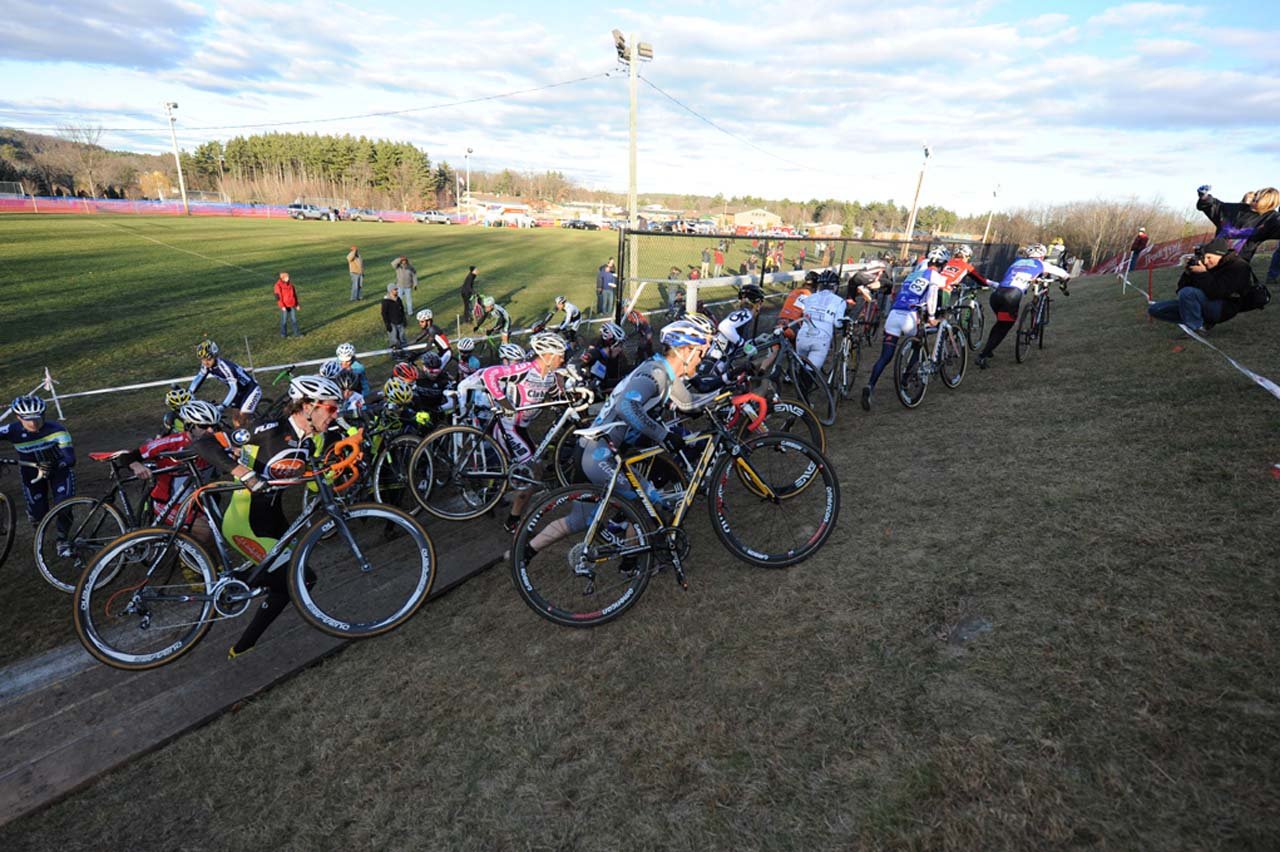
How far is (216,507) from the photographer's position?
15.2 feet

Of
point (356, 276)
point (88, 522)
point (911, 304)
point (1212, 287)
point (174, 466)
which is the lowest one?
point (88, 522)

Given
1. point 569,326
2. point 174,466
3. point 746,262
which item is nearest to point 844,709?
point 174,466

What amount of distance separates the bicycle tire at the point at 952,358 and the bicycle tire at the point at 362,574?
7.31 meters

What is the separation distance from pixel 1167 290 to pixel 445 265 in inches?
1227

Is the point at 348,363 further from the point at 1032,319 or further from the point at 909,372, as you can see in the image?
the point at 1032,319

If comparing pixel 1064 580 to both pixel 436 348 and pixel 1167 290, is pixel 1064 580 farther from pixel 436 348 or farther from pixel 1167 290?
pixel 1167 290

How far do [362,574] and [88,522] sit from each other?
2766 mm

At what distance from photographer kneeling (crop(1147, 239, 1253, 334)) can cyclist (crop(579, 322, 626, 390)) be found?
7725 millimetres

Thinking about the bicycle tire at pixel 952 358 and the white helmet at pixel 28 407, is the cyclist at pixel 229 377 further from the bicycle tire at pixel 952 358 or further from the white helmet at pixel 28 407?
the bicycle tire at pixel 952 358

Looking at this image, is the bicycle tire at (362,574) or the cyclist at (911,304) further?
the cyclist at (911,304)

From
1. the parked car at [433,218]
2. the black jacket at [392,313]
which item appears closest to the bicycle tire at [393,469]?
the black jacket at [392,313]

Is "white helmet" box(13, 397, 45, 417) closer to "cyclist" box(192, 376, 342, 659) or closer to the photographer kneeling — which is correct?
"cyclist" box(192, 376, 342, 659)

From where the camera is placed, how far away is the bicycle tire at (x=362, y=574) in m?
4.15

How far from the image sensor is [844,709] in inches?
126
